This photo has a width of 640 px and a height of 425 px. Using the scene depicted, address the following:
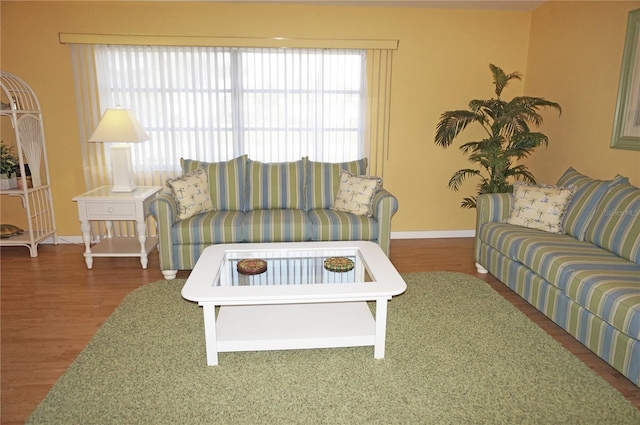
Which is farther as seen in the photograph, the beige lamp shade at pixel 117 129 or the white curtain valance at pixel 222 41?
the white curtain valance at pixel 222 41

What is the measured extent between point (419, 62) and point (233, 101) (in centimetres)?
209

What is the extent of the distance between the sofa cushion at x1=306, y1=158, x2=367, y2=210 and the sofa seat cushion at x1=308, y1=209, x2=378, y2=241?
0.39 metres

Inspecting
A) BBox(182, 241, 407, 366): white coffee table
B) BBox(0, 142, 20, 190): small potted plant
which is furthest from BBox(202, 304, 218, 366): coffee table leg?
BBox(0, 142, 20, 190): small potted plant

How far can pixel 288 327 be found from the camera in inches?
104

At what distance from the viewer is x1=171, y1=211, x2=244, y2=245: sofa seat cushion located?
3.79m

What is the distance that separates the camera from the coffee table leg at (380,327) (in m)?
2.54

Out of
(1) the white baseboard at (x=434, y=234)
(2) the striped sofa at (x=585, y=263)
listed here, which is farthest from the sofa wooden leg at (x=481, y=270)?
(1) the white baseboard at (x=434, y=234)

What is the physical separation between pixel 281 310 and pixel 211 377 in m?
0.61

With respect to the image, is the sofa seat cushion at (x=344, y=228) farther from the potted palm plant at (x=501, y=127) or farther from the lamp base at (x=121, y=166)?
the lamp base at (x=121, y=166)

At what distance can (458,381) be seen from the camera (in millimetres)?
2398

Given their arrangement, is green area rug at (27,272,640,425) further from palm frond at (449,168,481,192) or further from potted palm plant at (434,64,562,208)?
palm frond at (449,168,481,192)

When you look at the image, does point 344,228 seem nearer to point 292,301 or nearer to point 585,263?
point 292,301

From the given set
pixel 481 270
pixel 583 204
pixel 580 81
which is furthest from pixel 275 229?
pixel 580 81

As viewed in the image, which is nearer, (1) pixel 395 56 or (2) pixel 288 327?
(2) pixel 288 327
